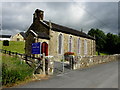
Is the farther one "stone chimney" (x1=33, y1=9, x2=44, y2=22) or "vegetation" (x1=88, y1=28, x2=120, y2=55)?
"vegetation" (x1=88, y1=28, x2=120, y2=55)

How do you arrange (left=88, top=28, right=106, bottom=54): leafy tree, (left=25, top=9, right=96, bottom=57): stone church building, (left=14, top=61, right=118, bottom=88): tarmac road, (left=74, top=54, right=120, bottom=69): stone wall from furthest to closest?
(left=88, top=28, right=106, bottom=54): leafy tree
(left=25, top=9, right=96, bottom=57): stone church building
(left=74, top=54, right=120, bottom=69): stone wall
(left=14, top=61, right=118, bottom=88): tarmac road

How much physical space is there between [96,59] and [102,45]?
5030cm

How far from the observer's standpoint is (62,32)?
29.7 meters

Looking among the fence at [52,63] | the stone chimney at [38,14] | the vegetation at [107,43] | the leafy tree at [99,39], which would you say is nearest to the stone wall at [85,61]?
the fence at [52,63]

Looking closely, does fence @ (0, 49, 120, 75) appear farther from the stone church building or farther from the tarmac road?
the stone church building

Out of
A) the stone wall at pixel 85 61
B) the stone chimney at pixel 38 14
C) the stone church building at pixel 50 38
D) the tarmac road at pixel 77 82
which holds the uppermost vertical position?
the stone chimney at pixel 38 14

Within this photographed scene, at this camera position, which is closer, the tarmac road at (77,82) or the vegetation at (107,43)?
the tarmac road at (77,82)

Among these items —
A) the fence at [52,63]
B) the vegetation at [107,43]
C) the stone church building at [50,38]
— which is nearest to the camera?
the fence at [52,63]

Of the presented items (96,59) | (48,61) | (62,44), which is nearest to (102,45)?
(62,44)

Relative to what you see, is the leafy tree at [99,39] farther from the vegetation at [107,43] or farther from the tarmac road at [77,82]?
the tarmac road at [77,82]

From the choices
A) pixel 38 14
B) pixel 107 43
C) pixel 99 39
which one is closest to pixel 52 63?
pixel 38 14

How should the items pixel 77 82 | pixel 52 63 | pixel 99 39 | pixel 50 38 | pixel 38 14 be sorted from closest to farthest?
pixel 77 82 → pixel 52 63 → pixel 50 38 → pixel 38 14 → pixel 99 39

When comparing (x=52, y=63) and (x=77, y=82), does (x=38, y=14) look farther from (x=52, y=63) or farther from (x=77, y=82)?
(x=77, y=82)

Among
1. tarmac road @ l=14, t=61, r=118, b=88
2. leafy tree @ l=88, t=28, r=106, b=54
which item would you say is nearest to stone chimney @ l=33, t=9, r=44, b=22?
tarmac road @ l=14, t=61, r=118, b=88
